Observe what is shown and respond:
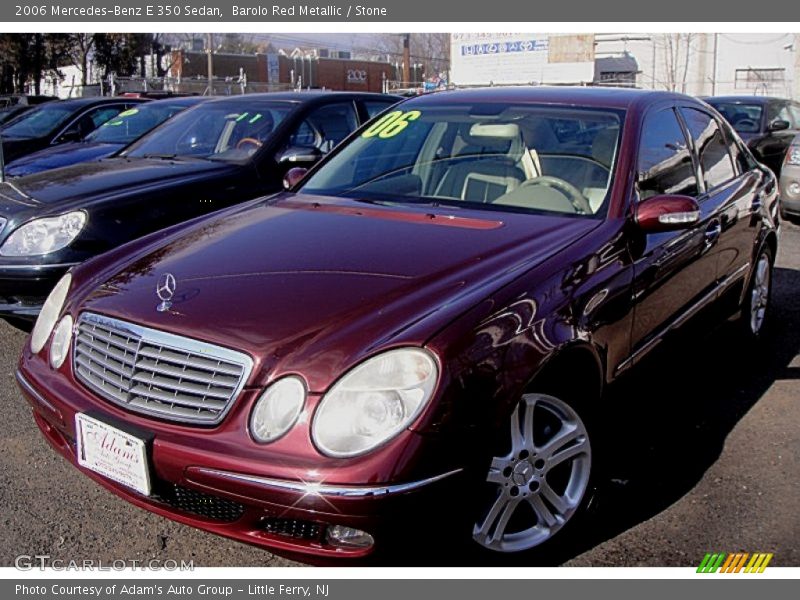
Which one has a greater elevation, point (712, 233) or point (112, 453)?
point (712, 233)

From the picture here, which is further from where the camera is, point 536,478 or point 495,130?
point 495,130

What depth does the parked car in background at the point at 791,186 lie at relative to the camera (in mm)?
9242

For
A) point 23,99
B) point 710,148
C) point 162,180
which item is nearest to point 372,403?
point 710,148

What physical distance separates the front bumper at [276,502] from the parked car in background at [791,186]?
816 cm

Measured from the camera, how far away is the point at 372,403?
2.34 metres

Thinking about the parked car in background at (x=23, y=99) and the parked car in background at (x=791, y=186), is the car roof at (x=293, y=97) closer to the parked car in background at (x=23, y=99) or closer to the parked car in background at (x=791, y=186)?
the parked car in background at (x=791, y=186)

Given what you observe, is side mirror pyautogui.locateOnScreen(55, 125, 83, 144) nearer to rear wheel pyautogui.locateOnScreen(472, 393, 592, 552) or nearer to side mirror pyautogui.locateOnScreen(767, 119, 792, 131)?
rear wheel pyautogui.locateOnScreen(472, 393, 592, 552)

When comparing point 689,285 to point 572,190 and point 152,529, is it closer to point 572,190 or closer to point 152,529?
point 572,190

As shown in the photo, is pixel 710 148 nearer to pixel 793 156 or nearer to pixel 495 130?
pixel 495 130

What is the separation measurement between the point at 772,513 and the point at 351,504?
1839 millimetres

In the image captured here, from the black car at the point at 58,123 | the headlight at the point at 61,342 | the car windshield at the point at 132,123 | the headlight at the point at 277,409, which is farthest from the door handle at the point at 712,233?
the black car at the point at 58,123

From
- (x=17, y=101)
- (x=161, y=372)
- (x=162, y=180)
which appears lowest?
(x=161, y=372)

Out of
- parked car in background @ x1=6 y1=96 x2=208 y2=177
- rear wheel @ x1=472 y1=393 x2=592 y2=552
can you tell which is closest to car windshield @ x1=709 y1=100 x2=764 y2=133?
parked car in background @ x1=6 y1=96 x2=208 y2=177

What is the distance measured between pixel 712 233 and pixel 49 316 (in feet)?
9.91
